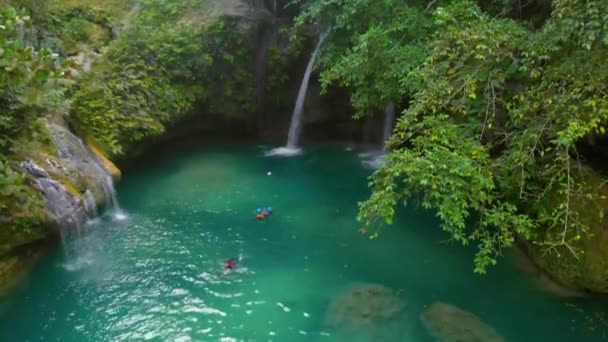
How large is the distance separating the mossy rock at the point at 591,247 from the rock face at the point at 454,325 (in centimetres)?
125

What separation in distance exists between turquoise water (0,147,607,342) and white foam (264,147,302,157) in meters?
3.06

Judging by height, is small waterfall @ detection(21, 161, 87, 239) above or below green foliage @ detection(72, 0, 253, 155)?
below

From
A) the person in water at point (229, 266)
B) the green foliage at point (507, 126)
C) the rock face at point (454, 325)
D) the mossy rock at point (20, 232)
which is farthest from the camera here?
the person in water at point (229, 266)

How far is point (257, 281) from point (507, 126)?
4.01 metres

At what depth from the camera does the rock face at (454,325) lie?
5.75 m

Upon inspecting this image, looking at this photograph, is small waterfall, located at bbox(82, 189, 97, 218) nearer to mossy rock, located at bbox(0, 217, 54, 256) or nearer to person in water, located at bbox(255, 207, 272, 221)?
mossy rock, located at bbox(0, 217, 54, 256)

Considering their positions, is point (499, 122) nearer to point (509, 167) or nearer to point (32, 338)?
point (509, 167)

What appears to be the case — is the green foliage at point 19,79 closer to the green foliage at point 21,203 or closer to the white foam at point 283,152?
the green foliage at point 21,203

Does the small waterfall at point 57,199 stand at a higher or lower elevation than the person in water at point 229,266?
higher

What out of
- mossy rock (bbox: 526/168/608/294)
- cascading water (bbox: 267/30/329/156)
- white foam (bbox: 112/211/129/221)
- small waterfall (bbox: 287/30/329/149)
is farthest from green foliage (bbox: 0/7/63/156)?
small waterfall (bbox: 287/30/329/149)

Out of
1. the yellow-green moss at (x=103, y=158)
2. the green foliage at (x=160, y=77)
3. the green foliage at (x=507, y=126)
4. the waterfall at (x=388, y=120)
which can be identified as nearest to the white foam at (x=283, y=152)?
the green foliage at (x=160, y=77)

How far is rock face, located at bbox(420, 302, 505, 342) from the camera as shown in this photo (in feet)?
18.9

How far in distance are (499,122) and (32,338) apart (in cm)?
670

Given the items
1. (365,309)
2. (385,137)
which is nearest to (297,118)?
(385,137)
